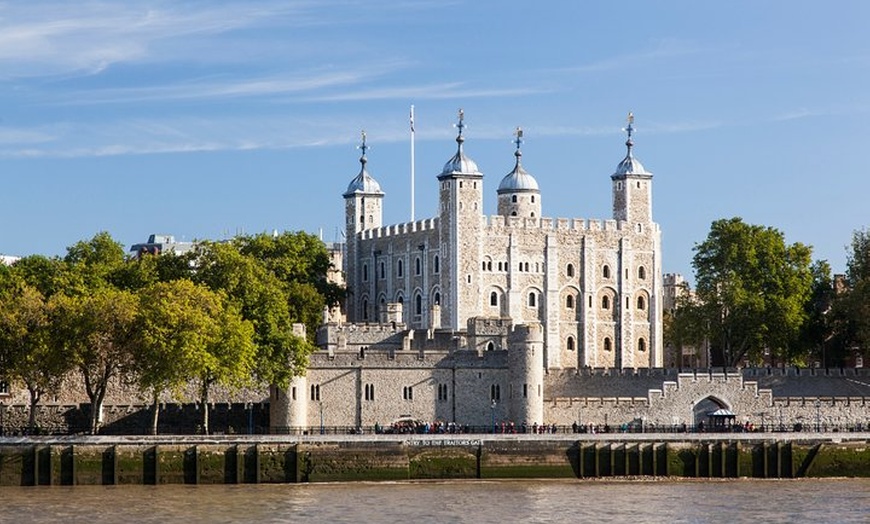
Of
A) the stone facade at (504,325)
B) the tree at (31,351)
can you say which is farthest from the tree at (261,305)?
the tree at (31,351)

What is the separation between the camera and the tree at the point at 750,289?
11069 centimetres

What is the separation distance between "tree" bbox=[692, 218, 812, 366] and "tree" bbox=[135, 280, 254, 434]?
32.0 m

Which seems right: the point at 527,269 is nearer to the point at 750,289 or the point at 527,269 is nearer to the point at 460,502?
the point at 750,289

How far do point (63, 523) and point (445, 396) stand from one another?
85.8ft

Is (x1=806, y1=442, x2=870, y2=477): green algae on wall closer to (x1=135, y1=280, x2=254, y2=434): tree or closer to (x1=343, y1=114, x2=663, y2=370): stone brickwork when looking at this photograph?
(x1=135, y1=280, x2=254, y2=434): tree

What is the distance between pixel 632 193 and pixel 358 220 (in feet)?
51.9

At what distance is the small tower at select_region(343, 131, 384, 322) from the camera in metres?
128

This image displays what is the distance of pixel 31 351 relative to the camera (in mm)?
84688

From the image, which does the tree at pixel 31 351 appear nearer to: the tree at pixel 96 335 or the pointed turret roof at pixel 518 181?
the tree at pixel 96 335

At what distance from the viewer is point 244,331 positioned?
86875 mm

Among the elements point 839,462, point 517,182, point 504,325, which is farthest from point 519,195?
point 839,462

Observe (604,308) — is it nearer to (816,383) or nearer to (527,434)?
(816,383)

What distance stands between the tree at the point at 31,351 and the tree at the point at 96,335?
0.48 metres

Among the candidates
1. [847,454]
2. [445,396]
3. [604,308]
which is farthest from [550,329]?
[847,454]
